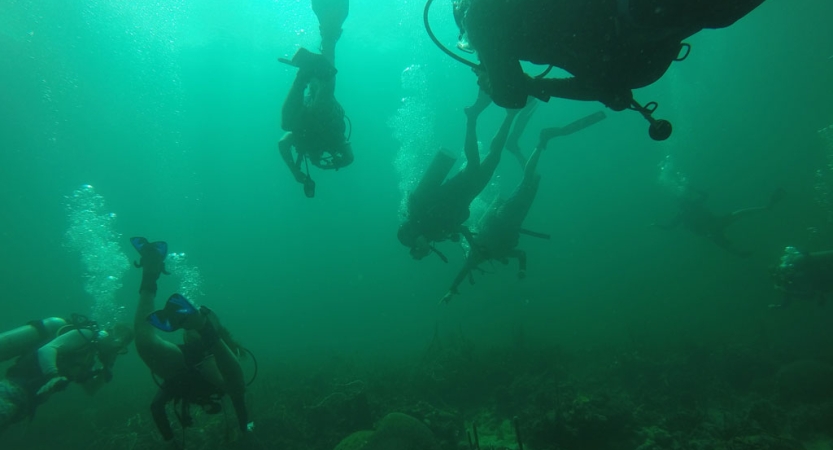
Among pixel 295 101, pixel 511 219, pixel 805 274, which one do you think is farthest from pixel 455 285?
pixel 805 274

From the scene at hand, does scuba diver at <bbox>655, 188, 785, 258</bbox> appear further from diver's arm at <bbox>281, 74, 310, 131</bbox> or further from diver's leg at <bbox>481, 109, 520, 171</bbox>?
diver's arm at <bbox>281, 74, 310, 131</bbox>

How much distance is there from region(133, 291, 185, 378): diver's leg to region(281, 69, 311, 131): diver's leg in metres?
4.41

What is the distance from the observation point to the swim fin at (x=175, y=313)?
476 centimetres

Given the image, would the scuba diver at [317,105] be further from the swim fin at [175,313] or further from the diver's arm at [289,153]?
the swim fin at [175,313]

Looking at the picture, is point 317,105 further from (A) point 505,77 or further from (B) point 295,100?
(A) point 505,77

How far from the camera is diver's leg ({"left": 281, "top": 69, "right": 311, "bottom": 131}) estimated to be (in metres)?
7.19

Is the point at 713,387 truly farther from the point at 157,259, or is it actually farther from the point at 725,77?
the point at 725,77

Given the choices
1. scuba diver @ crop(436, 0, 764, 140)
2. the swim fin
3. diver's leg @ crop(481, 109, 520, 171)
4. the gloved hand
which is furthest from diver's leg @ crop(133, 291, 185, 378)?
diver's leg @ crop(481, 109, 520, 171)

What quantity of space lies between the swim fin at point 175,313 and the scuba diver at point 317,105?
10.9ft

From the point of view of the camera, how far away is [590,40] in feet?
10.2

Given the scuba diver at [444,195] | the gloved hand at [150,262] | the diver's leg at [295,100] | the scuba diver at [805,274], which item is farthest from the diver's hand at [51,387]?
the scuba diver at [805,274]

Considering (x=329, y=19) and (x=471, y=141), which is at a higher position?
(x=329, y=19)

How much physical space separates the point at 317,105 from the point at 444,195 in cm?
428

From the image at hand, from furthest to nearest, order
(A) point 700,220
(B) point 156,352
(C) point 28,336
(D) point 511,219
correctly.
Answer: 1. (A) point 700,220
2. (D) point 511,219
3. (C) point 28,336
4. (B) point 156,352
